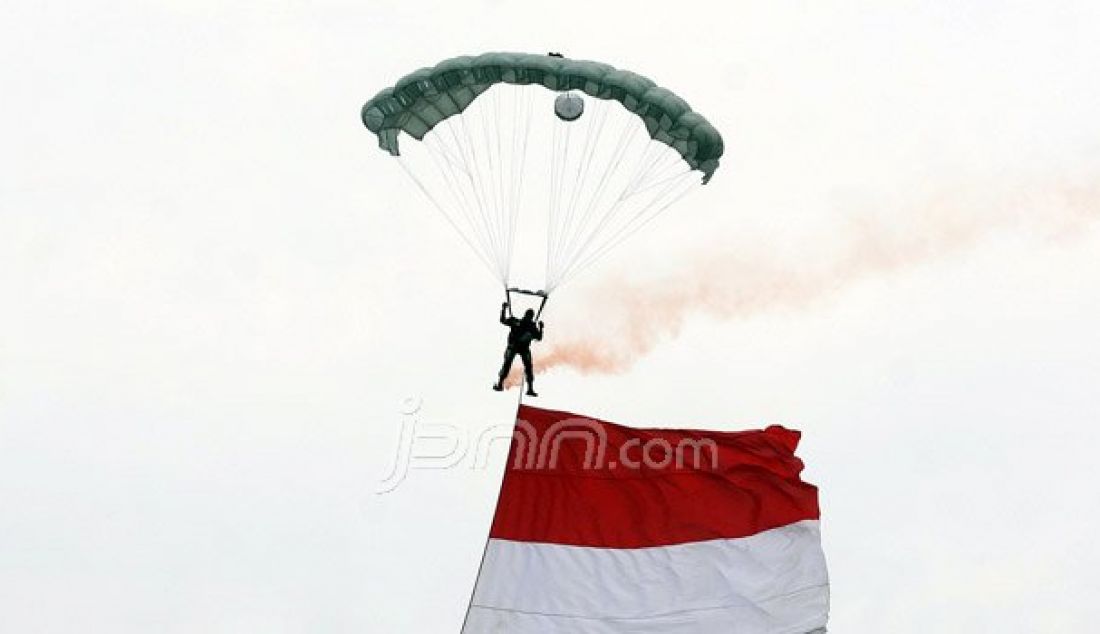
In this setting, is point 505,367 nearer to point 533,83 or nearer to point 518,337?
point 518,337

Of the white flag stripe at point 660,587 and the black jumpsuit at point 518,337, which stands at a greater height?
the black jumpsuit at point 518,337

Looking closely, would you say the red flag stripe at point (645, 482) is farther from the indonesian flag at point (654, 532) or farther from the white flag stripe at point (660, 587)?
the white flag stripe at point (660, 587)

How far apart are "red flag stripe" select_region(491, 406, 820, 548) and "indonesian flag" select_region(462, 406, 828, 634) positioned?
0.5 inches

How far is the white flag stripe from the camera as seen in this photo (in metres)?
20.2

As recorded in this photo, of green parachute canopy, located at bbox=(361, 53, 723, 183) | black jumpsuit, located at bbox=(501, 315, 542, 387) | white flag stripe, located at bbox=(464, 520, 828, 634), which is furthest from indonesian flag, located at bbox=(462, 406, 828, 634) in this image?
green parachute canopy, located at bbox=(361, 53, 723, 183)

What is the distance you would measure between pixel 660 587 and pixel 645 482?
49.4 inches

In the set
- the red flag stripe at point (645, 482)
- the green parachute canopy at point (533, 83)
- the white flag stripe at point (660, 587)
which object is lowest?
the white flag stripe at point (660, 587)

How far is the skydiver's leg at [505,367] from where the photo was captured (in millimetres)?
19266

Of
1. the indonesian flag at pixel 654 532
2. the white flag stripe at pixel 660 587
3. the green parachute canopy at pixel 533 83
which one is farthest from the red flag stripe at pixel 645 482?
the green parachute canopy at pixel 533 83

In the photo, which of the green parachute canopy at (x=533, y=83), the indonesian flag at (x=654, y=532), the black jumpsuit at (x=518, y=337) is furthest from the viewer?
the indonesian flag at (x=654, y=532)

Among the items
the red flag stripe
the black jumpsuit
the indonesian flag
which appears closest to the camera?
the black jumpsuit

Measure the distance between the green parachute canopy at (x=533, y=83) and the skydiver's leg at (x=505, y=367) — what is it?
103 inches

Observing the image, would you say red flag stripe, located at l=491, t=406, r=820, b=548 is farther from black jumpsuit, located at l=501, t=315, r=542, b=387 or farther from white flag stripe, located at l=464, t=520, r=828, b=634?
black jumpsuit, located at l=501, t=315, r=542, b=387

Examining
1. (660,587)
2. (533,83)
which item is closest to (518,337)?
(533,83)
